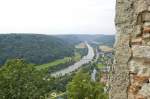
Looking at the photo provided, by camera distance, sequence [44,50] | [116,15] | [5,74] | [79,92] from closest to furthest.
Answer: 1. [116,15]
2. [5,74]
3. [79,92]
4. [44,50]

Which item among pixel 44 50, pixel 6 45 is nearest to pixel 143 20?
pixel 6 45

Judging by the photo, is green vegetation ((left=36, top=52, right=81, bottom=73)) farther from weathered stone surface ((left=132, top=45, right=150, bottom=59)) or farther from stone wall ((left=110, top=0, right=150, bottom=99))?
weathered stone surface ((left=132, top=45, right=150, bottom=59))

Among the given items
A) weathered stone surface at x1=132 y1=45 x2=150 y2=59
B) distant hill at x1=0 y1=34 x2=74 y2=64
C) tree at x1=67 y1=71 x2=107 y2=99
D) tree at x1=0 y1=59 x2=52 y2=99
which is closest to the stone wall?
weathered stone surface at x1=132 y1=45 x2=150 y2=59

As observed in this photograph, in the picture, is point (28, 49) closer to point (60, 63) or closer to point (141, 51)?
point (60, 63)

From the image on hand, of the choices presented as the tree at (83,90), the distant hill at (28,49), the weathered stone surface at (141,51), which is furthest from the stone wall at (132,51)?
the distant hill at (28,49)

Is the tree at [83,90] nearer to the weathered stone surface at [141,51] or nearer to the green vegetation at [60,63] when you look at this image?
the weathered stone surface at [141,51]

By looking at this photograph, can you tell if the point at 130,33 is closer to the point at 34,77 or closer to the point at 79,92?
the point at 34,77

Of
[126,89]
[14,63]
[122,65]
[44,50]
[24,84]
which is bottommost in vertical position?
[44,50]
